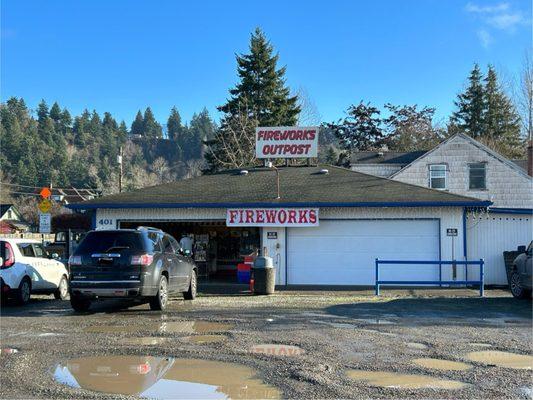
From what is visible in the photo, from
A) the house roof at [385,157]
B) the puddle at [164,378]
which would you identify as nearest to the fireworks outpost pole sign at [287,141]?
the puddle at [164,378]

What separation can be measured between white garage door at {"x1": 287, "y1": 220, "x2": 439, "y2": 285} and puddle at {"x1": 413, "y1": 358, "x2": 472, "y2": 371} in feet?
39.3

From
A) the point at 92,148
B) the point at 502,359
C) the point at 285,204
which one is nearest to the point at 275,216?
the point at 285,204

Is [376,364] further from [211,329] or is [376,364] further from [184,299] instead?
[184,299]

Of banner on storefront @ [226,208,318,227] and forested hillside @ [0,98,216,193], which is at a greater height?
forested hillside @ [0,98,216,193]

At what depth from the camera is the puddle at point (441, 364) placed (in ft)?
24.0

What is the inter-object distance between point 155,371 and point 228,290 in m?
11.1

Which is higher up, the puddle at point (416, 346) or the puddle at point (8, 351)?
the puddle at point (416, 346)

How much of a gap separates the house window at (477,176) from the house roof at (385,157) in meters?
5.28

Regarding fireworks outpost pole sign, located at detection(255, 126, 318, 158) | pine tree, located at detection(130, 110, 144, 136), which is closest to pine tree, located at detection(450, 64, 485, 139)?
fireworks outpost pole sign, located at detection(255, 126, 318, 158)

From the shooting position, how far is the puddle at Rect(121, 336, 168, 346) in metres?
8.98

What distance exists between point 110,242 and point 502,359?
8243 mm

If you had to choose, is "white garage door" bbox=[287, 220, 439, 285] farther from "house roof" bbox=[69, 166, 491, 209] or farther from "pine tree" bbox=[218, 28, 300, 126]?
"pine tree" bbox=[218, 28, 300, 126]

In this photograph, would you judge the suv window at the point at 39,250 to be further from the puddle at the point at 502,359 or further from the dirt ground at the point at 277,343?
the puddle at the point at 502,359

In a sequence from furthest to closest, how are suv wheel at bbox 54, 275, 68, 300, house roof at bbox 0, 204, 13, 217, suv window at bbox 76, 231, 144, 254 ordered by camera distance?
house roof at bbox 0, 204, 13, 217
suv wheel at bbox 54, 275, 68, 300
suv window at bbox 76, 231, 144, 254
